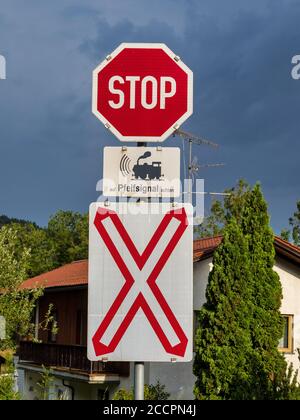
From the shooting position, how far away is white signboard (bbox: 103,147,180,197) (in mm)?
3211

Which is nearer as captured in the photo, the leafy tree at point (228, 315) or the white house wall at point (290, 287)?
the leafy tree at point (228, 315)

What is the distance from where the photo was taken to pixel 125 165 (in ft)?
10.7

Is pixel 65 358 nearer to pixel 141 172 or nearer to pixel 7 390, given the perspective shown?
pixel 7 390

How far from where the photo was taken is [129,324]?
10.5 ft

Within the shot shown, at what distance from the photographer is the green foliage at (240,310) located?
2012 cm

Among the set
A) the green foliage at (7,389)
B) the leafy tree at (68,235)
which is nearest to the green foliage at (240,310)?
the green foliage at (7,389)

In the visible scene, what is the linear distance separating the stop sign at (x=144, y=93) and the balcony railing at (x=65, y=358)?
22229 mm

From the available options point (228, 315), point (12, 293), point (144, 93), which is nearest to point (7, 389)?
point (144, 93)

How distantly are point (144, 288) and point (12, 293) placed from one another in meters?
21.4

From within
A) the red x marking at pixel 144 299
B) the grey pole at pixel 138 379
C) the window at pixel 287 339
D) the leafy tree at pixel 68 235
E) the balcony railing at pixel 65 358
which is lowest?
the balcony railing at pixel 65 358

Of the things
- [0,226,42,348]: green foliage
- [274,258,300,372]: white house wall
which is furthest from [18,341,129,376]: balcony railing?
[274,258,300,372]: white house wall

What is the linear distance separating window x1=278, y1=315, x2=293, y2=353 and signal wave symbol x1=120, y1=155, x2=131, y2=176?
2106 centimetres

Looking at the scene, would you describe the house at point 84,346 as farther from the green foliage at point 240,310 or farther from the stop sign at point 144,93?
the stop sign at point 144,93
